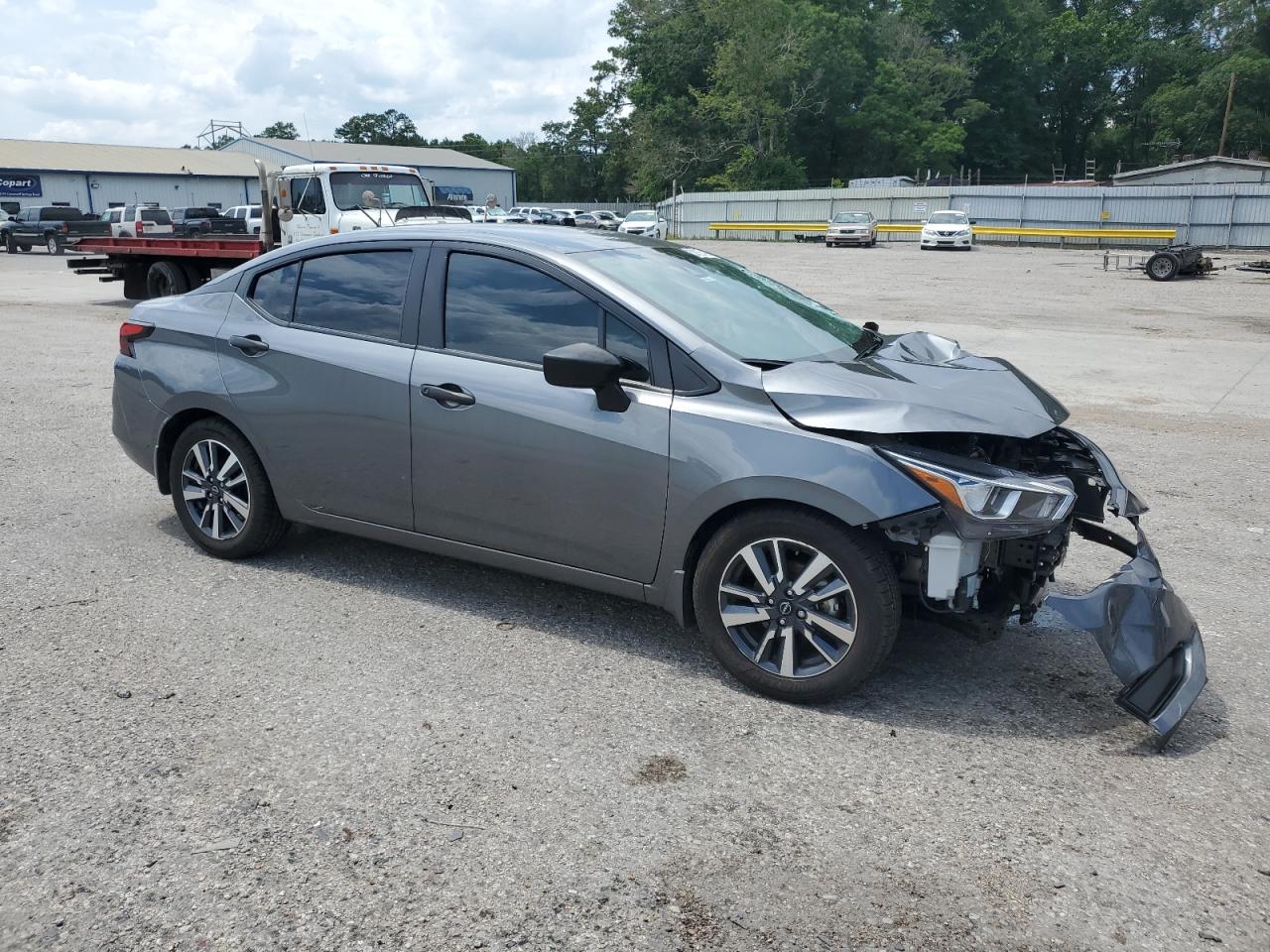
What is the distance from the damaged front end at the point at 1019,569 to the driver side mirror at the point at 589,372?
0.97 meters

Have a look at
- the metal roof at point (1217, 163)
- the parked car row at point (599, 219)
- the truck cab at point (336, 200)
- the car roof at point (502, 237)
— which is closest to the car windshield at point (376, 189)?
the truck cab at point (336, 200)

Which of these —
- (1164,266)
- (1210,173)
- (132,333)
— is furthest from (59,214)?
(1210,173)

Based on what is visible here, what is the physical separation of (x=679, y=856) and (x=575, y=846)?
289 mm

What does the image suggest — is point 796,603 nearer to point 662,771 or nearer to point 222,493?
point 662,771

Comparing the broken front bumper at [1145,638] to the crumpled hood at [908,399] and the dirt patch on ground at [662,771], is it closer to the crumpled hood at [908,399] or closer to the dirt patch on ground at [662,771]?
the crumpled hood at [908,399]

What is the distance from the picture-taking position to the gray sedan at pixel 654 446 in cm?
359

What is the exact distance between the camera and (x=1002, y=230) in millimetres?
42531

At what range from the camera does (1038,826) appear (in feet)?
10.1

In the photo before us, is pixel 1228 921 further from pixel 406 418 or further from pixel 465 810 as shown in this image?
pixel 406 418

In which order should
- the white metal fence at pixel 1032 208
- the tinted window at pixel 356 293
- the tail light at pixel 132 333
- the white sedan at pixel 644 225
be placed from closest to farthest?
the tinted window at pixel 356 293
the tail light at pixel 132 333
the white metal fence at pixel 1032 208
the white sedan at pixel 644 225

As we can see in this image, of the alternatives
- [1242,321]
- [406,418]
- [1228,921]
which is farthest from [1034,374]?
[1228,921]

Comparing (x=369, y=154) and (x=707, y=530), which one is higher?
(x=369, y=154)

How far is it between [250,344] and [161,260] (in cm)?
1423

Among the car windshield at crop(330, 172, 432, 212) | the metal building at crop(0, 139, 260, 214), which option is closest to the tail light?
the car windshield at crop(330, 172, 432, 212)
